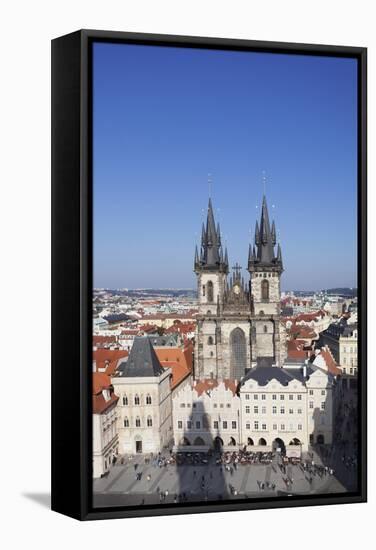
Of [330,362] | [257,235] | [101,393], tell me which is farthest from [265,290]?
[101,393]

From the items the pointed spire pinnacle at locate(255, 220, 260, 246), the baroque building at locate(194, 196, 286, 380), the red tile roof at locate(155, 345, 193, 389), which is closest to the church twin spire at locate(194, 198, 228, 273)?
the baroque building at locate(194, 196, 286, 380)

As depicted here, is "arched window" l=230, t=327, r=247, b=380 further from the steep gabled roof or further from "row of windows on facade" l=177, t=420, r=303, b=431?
the steep gabled roof

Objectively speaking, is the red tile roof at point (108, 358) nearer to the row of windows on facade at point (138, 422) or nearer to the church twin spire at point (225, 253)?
the row of windows on facade at point (138, 422)

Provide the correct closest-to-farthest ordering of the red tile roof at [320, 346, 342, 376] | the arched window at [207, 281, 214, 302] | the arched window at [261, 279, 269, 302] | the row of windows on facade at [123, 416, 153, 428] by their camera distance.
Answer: the row of windows on facade at [123, 416, 153, 428], the arched window at [207, 281, 214, 302], the arched window at [261, 279, 269, 302], the red tile roof at [320, 346, 342, 376]

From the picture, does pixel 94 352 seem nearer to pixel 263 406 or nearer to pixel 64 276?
pixel 64 276

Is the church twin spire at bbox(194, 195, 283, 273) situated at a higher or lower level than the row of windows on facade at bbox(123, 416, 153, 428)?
higher

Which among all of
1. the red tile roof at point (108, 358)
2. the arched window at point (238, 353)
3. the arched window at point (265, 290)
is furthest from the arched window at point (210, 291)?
the red tile roof at point (108, 358)

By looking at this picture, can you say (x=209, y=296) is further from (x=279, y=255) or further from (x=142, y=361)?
(x=142, y=361)
